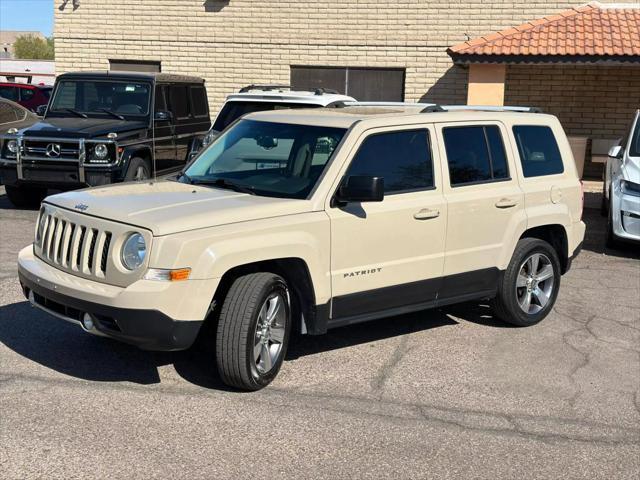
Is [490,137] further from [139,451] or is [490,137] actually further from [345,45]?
[345,45]

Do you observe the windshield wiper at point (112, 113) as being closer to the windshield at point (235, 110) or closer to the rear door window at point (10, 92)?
the windshield at point (235, 110)

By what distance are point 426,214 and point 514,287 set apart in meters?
1.29

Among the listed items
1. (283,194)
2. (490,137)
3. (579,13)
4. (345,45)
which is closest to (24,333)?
(283,194)

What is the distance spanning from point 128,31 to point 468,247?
533 inches

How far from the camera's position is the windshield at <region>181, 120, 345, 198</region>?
5742mm

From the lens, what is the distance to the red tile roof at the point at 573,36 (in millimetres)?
14859

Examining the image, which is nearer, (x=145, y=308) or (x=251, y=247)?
(x=145, y=308)

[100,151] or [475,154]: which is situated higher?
[475,154]

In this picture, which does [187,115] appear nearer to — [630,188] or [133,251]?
[630,188]

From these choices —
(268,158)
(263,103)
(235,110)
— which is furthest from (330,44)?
(268,158)

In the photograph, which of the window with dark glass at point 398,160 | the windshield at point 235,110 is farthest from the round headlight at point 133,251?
the windshield at point 235,110

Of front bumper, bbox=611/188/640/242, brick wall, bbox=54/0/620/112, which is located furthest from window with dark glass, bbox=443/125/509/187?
brick wall, bbox=54/0/620/112

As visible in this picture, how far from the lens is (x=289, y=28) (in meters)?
17.6

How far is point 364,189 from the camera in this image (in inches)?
213
